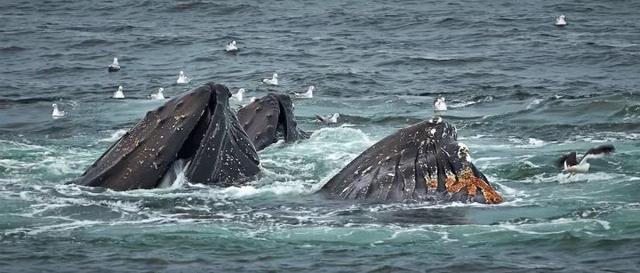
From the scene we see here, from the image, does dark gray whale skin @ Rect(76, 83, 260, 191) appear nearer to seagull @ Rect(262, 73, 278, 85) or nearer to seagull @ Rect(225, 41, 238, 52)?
seagull @ Rect(262, 73, 278, 85)

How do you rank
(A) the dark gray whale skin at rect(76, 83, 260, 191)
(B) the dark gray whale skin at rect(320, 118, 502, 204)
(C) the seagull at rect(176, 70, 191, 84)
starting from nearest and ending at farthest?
1. (B) the dark gray whale skin at rect(320, 118, 502, 204)
2. (A) the dark gray whale skin at rect(76, 83, 260, 191)
3. (C) the seagull at rect(176, 70, 191, 84)

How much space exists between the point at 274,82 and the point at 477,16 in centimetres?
1582

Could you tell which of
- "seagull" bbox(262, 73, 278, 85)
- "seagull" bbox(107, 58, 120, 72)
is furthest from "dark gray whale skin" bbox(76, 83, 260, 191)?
"seagull" bbox(107, 58, 120, 72)

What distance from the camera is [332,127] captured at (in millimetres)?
22656

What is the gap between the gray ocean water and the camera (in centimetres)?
1295

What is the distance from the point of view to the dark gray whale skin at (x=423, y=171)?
13961 mm

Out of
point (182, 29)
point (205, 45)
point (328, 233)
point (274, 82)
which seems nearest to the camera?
point (328, 233)

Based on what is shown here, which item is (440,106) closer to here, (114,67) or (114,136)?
(114,136)

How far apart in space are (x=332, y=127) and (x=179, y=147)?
806 centimetres

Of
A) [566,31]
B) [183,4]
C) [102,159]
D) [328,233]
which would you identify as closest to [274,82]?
[566,31]

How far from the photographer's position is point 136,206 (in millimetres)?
14562

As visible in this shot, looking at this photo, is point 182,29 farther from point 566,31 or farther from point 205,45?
point 566,31

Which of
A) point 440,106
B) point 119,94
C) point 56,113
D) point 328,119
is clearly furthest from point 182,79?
point 328,119

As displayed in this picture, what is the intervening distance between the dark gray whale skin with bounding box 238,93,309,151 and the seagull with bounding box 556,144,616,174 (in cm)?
404
